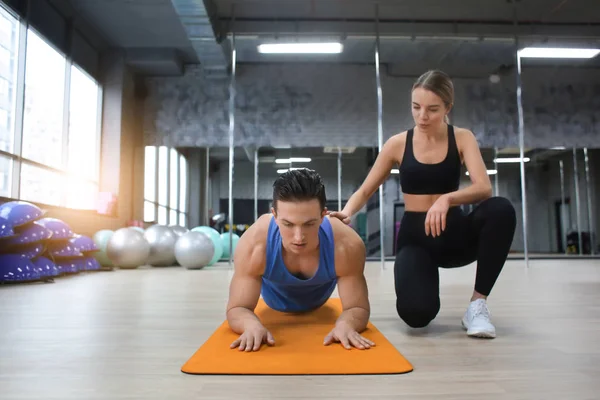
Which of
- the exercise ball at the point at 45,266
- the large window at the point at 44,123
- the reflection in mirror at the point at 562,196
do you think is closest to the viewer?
the exercise ball at the point at 45,266

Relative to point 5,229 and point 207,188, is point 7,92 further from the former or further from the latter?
point 207,188

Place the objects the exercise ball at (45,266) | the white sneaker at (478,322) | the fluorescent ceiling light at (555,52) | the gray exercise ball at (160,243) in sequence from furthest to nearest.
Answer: the fluorescent ceiling light at (555,52)
the gray exercise ball at (160,243)
the exercise ball at (45,266)
the white sneaker at (478,322)

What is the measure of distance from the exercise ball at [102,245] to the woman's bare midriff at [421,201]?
4.89 metres

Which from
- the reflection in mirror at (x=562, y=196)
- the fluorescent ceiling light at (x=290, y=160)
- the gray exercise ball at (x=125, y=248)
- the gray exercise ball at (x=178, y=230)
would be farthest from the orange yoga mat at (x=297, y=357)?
the reflection in mirror at (x=562, y=196)

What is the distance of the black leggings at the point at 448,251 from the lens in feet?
5.72

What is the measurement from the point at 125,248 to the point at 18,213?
A: 1.93 metres

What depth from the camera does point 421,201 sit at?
191 centimetres

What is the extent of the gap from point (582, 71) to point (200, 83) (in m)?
6.73

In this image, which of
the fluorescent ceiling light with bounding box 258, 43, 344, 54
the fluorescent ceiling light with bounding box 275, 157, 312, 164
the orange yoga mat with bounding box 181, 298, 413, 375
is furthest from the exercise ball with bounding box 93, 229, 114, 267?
the orange yoga mat with bounding box 181, 298, 413, 375

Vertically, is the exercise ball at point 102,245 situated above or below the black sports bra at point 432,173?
below

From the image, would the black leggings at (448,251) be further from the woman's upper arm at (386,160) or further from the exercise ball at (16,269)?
the exercise ball at (16,269)

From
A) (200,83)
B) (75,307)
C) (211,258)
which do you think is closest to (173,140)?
(200,83)

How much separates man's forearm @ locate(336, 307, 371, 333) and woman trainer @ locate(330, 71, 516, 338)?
21cm

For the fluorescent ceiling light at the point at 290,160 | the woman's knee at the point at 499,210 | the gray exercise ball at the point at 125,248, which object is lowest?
the gray exercise ball at the point at 125,248
